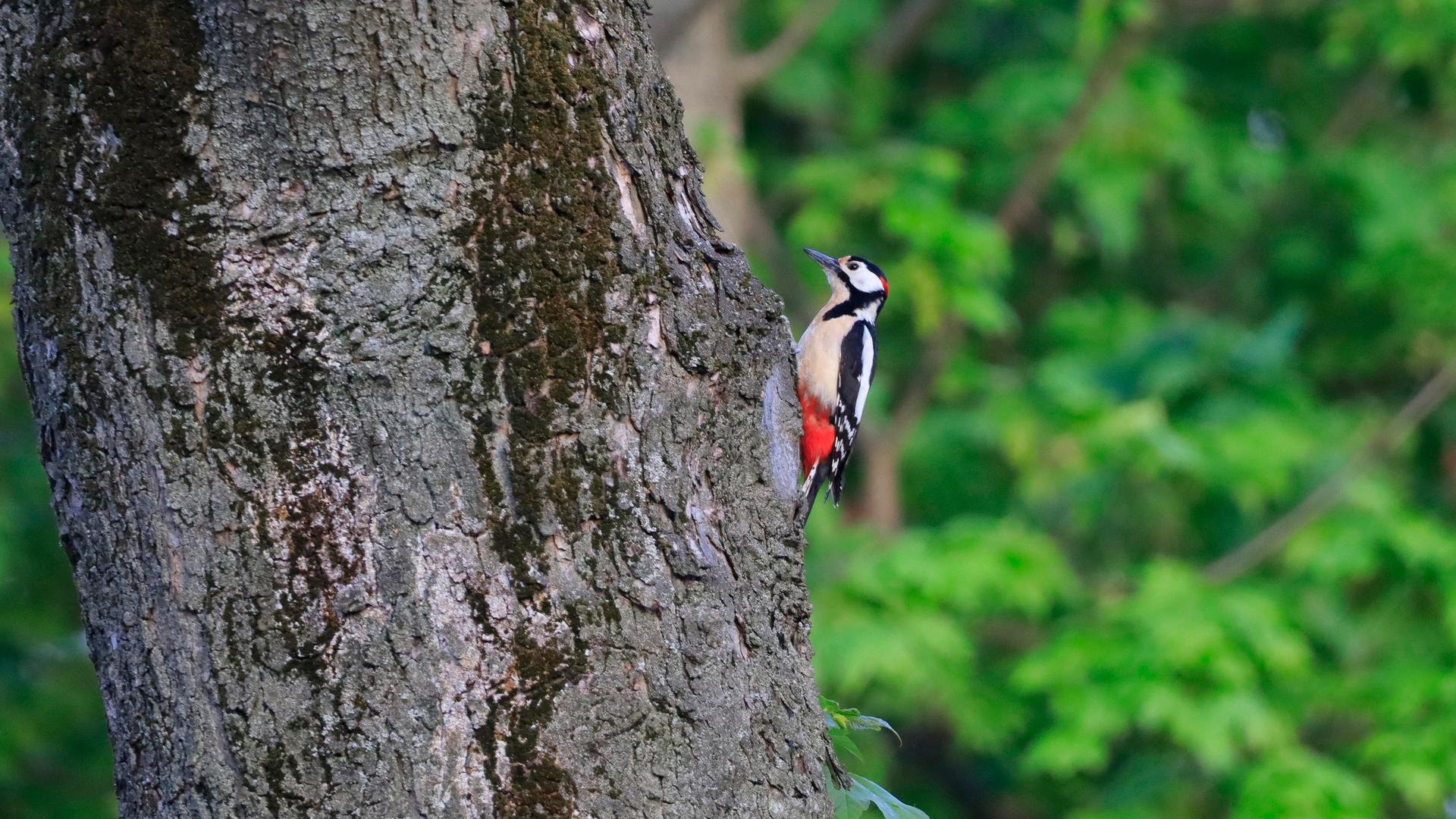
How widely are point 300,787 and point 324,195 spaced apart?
26.9 inches

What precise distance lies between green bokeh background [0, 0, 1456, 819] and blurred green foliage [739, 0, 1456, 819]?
1.0 inches

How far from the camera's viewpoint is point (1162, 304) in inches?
383

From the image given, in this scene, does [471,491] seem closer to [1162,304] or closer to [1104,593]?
[1104,593]

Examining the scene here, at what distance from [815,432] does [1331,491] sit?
4333 mm

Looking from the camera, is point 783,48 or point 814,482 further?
point 783,48

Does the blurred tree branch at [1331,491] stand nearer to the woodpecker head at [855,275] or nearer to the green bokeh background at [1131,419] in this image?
the green bokeh background at [1131,419]

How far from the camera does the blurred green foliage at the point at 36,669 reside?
808 centimetres

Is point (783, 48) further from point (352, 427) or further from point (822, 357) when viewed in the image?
point (352, 427)

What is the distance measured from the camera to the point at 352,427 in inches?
62.1

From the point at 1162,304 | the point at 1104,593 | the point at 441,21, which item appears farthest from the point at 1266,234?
the point at 441,21

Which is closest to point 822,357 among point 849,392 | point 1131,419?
point 849,392

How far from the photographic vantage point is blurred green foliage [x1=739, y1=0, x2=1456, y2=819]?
7246 millimetres

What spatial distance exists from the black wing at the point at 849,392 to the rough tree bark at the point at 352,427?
290 centimetres

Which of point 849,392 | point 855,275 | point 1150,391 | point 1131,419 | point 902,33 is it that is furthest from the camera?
point 902,33
